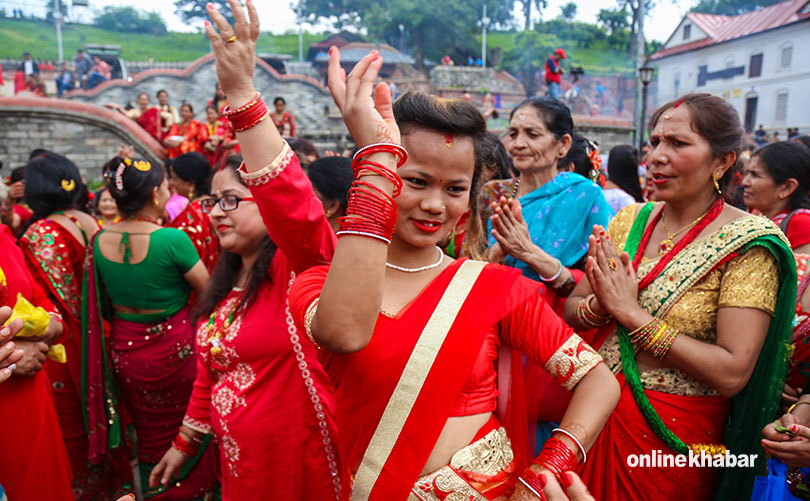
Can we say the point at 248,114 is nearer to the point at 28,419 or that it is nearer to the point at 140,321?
the point at 28,419

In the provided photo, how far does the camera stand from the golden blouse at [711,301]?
1.84 metres

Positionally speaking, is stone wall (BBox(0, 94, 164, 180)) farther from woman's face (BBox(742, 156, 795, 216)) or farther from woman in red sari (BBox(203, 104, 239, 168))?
woman's face (BBox(742, 156, 795, 216))

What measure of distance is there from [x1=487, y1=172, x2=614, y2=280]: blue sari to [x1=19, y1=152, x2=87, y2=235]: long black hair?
2.75 meters

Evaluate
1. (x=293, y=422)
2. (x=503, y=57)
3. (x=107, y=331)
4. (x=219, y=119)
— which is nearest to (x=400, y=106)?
(x=293, y=422)

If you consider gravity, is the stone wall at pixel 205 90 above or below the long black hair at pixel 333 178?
above

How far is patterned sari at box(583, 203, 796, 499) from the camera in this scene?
1.89m

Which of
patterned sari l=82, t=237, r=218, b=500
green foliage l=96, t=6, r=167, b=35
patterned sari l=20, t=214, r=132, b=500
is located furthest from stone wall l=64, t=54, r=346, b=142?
green foliage l=96, t=6, r=167, b=35

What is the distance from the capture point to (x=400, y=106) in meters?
1.45

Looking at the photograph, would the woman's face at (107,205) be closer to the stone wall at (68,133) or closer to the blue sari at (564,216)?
the blue sari at (564,216)

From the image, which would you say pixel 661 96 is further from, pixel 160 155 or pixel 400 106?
pixel 400 106

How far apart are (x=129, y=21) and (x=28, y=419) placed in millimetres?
54193

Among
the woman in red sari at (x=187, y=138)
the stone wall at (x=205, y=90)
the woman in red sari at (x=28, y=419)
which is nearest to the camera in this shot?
the woman in red sari at (x=28, y=419)

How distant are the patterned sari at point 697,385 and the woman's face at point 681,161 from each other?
0.19 meters

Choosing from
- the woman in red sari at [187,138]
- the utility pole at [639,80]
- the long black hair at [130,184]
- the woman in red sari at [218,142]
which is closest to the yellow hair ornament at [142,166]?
the long black hair at [130,184]
